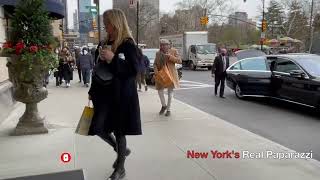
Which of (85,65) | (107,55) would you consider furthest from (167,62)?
(85,65)

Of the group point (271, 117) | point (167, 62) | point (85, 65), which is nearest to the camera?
point (167, 62)

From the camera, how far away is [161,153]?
6.18 metres

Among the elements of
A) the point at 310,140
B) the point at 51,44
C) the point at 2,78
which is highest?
the point at 51,44

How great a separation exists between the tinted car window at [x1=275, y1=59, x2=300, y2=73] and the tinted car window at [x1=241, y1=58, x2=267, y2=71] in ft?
1.78

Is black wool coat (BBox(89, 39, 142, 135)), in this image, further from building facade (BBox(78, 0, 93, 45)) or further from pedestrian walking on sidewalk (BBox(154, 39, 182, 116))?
building facade (BBox(78, 0, 93, 45))

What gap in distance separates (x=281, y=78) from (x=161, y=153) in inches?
233

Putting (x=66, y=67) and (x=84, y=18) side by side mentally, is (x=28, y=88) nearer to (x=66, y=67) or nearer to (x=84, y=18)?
(x=66, y=67)

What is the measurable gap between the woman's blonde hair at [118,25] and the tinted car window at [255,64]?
315 inches

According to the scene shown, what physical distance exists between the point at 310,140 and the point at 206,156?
2377 millimetres

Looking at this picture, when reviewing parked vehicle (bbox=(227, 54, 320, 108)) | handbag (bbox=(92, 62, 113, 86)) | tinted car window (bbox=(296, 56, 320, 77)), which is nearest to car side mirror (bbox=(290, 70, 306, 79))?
parked vehicle (bbox=(227, 54, 320, 108))

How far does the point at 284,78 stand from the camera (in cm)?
1093

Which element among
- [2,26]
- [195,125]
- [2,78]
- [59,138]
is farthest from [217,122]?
[2,26]

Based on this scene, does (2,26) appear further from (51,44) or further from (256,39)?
(256,39)

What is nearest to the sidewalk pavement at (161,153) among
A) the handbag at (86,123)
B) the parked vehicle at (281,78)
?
the handbag at (86,123)
